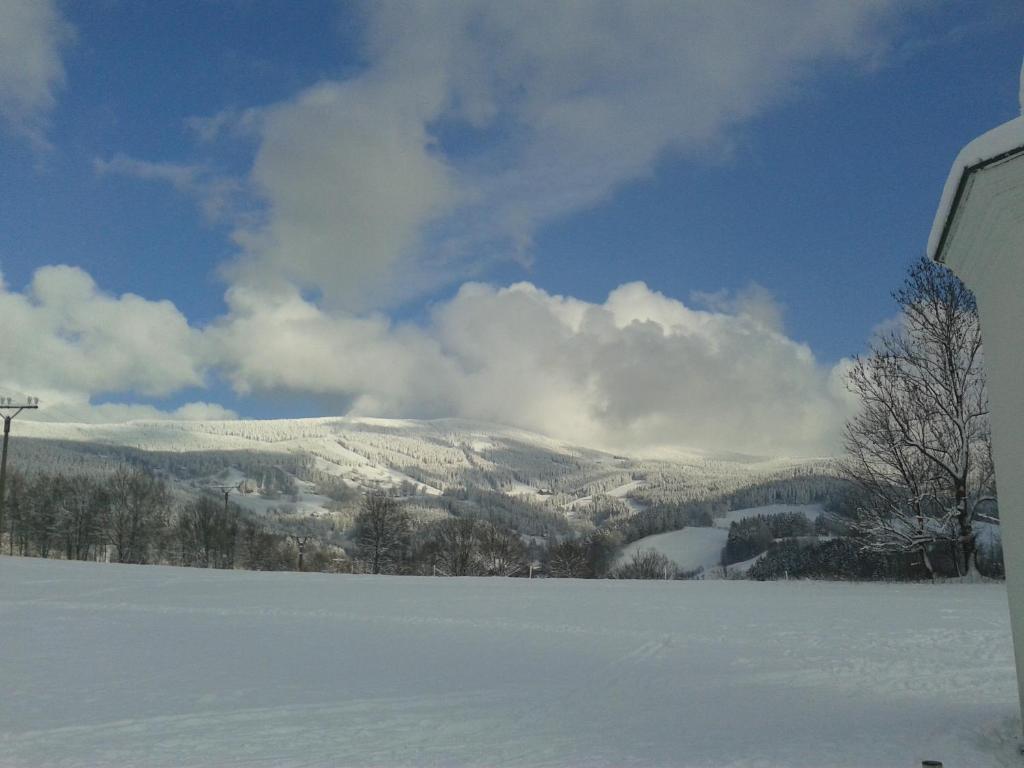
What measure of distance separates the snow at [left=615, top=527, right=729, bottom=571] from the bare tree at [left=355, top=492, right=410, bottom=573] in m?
62.2

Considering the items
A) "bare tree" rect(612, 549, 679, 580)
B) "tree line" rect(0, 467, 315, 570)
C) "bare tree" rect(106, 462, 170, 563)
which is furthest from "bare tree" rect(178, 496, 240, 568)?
"bare tree" rect(612, 549, 679, 580)

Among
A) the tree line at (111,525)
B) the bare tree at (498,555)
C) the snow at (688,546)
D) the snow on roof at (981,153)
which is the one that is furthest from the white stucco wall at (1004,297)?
the snow at (688,546)

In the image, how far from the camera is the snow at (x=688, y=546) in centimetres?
15401

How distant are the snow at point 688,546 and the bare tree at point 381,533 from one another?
62.2m

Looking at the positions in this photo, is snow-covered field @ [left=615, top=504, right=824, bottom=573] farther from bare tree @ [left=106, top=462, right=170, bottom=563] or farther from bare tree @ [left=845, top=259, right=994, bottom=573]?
bare tree @ [left=845, top=259, right=994, bottom=573]

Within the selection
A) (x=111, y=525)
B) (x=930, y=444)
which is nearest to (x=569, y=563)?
(x=111, y=525)

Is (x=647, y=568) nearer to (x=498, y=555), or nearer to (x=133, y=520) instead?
(x=498, y=555)

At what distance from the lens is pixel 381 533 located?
3300 inches

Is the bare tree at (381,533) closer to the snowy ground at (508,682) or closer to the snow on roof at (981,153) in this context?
the snowy ground at (508,682)

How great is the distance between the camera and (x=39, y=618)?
1873cm

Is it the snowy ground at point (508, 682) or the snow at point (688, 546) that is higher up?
the snowy ground at point (508, 682)

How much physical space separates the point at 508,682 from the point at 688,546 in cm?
16541

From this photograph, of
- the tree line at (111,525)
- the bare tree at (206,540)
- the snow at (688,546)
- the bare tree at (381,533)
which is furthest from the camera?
the snow at (688,546)

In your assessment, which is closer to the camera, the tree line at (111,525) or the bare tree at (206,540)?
the tree line at (111,525)
